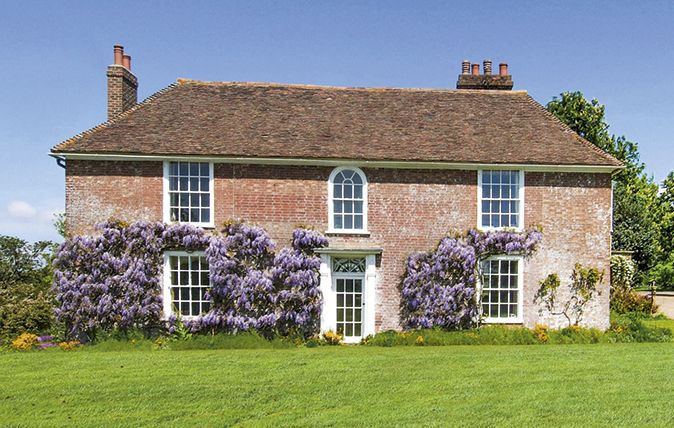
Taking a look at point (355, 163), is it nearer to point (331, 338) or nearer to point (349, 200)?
point (349, 200)

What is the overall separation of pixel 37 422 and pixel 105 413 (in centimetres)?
90

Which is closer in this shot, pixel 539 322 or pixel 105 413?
pixel 105 413

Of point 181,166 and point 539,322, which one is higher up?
point 181,166

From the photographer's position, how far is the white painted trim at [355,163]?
15.3m

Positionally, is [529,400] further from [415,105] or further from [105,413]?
[415,105]

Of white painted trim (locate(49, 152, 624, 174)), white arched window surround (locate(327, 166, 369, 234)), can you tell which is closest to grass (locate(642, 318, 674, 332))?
white painted trim (locate(49, 152, 624, 174))

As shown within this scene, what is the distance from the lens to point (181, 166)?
15.7 m

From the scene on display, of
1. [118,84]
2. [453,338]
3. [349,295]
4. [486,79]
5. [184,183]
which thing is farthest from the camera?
[486,79]

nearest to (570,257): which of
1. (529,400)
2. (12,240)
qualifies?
(529,400)

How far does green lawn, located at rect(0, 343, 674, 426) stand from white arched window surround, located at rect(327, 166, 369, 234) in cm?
392

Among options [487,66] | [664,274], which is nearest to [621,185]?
[664,274]

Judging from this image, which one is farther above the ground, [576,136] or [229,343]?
[576,136]

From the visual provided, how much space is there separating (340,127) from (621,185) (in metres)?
25.1

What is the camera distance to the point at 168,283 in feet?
50.5
